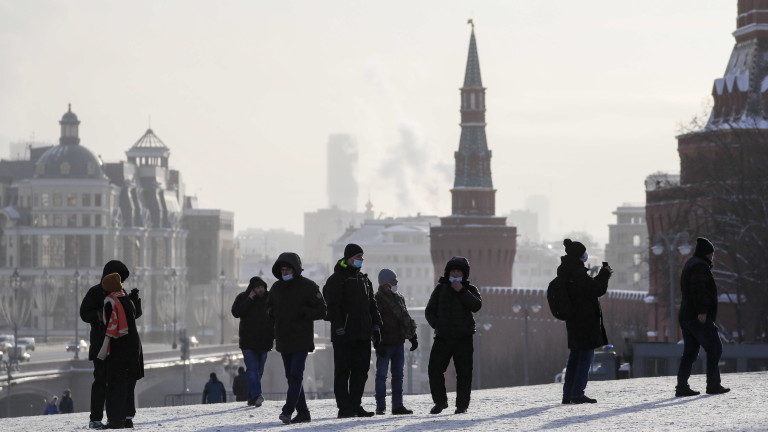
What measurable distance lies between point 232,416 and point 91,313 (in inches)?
143

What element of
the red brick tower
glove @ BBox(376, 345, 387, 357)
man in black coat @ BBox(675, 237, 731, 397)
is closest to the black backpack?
man in black coat @ BBox(675, 237, 731, 397)

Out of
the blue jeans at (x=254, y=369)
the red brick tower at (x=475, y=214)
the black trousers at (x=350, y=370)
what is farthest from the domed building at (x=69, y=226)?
the black trousers at (x=350, y=370)

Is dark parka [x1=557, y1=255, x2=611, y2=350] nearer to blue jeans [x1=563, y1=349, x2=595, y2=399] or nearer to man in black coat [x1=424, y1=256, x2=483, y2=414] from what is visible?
blue jeans [x1=563, y1=349, x2=595, y2=399]

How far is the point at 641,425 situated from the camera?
77.8 feet

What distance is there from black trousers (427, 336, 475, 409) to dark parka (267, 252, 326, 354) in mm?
1511

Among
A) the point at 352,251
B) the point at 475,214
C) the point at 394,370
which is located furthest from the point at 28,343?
the point at 352,251

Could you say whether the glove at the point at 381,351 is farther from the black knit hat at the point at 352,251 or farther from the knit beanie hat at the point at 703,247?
the knit beanie hat at the point at 703,247

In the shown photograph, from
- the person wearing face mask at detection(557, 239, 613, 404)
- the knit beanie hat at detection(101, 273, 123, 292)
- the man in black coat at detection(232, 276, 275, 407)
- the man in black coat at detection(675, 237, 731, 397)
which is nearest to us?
the knit beanie hat at detection(101, 273, 123, 292)

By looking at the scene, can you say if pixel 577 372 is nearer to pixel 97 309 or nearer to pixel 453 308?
pixel 453 308

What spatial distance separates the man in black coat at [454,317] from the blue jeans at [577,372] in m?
1.36

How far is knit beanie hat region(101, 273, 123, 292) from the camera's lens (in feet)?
79.8

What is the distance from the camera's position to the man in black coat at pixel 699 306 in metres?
26.5

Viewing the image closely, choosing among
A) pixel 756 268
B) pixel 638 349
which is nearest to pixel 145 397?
pixel 756 268

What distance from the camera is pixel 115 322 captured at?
24.4 metres
